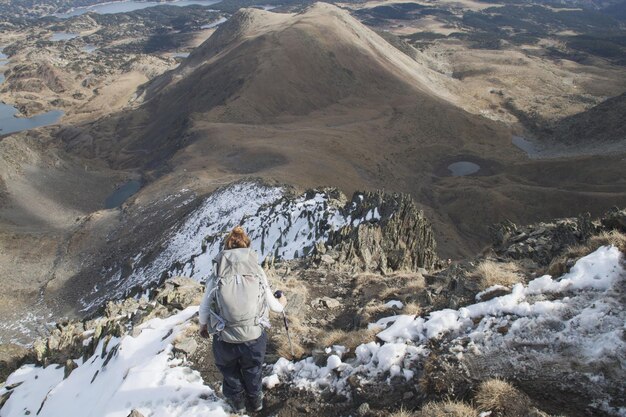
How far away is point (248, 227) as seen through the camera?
84.6 feet

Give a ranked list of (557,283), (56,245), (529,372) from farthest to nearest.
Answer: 1. (56,245)
2. (557,283)
3. (529,372)

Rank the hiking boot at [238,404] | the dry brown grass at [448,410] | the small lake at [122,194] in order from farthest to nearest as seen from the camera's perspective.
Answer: the small lake at [122,194] < the hiking boot at [238,404] < the dry brown grass at [448,410]

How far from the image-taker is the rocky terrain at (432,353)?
5020 millimetres

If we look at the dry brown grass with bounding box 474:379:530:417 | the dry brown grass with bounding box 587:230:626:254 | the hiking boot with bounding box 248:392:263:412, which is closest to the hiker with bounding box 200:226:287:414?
the hiking boot with bounding box 248:392:263:412

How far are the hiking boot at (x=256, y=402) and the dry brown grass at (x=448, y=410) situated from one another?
87.2 inches

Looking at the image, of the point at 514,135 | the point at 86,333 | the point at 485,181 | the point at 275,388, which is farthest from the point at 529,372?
the point at 514,135

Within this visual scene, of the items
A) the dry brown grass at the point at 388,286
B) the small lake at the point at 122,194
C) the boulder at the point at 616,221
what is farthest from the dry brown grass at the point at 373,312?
the small lake at the point at 122,194

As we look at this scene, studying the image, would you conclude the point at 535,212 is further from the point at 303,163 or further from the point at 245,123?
the point at 245,123

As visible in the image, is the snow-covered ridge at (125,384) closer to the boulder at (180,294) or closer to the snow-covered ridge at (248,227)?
the boulder at (180,294)

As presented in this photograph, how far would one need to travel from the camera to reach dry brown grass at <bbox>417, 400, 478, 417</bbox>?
4.70m

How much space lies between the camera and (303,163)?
43.0 meters

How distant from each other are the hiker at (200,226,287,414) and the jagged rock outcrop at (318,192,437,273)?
8.69 m

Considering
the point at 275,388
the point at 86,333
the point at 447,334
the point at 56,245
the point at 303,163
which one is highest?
the point at 447,334

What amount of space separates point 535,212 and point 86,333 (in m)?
35.9
